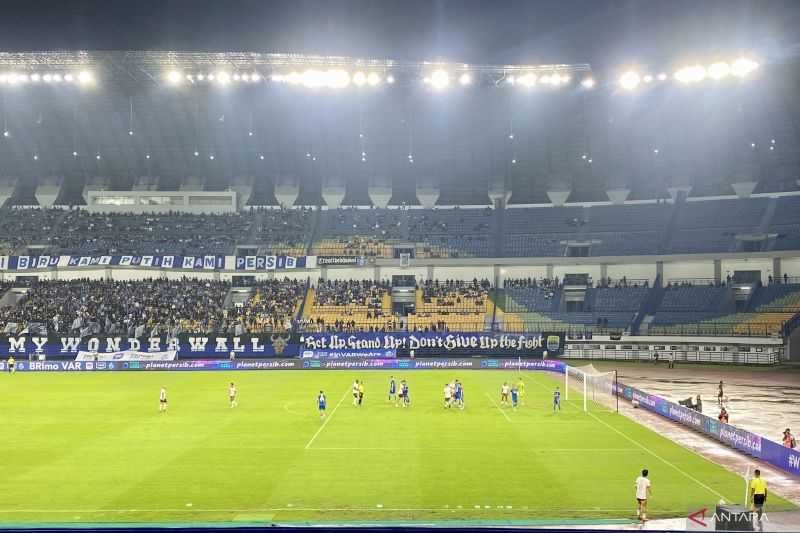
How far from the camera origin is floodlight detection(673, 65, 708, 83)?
60594 mm

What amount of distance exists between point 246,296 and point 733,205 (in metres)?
54.5

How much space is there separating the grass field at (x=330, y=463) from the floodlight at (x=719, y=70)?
117 feet

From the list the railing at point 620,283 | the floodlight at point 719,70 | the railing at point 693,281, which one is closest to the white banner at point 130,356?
the railing at point 620,283

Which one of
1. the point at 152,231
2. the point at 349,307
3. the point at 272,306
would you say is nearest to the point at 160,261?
the point at 152,231

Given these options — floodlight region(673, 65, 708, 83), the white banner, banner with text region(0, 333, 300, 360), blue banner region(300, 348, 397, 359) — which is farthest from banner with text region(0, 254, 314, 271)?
floodlight region(673, 65, 708, 83)

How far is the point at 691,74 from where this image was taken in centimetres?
6116

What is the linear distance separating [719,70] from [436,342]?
33.9 meters

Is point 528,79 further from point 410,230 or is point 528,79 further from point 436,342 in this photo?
point 410,230

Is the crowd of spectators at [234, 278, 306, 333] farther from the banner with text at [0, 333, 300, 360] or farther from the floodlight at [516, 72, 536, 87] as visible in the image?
the floodlight at [516, 72, 536, 87]

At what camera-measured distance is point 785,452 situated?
78.5 feet

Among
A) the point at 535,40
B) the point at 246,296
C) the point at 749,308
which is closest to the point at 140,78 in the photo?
the point at 246,296

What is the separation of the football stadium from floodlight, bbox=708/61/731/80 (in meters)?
0.20

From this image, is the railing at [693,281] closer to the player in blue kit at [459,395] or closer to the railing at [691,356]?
the railing at [691,356]

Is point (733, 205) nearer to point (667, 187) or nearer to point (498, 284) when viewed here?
point (667, 187)
